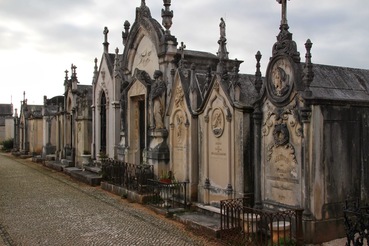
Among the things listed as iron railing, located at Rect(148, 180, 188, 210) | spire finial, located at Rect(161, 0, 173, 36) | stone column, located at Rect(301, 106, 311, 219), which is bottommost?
iron railing, located at Rect(148, 180, 188, 210)

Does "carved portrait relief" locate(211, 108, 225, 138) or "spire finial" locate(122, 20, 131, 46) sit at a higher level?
"spire finial" locate(122, 20, 131, 46)

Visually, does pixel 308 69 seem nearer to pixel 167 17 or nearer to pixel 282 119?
pixel 282 119

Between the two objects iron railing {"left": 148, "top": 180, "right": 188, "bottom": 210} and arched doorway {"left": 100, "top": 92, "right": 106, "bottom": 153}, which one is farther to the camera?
arched doorway {"left": 100, "top": 92, "right": 106, "bottom": 153}

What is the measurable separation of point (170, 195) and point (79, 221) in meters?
2.53

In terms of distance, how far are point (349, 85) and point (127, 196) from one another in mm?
7315

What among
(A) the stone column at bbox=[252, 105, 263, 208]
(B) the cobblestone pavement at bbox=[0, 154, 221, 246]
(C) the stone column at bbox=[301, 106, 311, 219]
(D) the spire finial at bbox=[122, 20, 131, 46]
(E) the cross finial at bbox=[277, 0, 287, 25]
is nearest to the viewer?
(C) the stone column at bbox=[301, 106, 311, 219]

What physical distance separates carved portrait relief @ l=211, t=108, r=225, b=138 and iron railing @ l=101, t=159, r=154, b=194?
338 cm

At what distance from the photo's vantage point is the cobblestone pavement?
26.6ft

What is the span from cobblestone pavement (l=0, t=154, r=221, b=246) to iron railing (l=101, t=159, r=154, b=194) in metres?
0.60

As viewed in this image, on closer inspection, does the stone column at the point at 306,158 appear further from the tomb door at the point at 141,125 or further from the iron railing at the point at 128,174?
the tomb door at the point at 141,125

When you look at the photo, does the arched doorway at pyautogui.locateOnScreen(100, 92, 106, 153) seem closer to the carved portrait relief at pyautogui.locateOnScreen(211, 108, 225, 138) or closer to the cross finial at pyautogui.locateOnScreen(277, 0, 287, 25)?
the carved portrait relief at pyautogui.locateOnScreen(211, 108, 225, 138)

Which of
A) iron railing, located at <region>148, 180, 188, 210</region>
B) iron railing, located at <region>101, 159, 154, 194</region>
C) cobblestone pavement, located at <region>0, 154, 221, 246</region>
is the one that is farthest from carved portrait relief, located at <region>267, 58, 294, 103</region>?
iron railing, located at <region>101, 159, 154, 194</region>

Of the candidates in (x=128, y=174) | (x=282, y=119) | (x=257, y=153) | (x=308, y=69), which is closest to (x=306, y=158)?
(x=282, y=119)

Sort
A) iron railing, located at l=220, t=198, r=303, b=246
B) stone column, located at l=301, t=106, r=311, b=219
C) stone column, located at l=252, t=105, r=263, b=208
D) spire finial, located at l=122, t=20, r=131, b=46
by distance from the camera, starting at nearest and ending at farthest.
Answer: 1. iron railing, located at l=220, t=198, r=303, b=246
2. stone column, located at l=301, t=106, r=311, b=219
3. stone column, located at l=252, t=105, r=263, b=208
4. spire finial, located at l=122, t=20, r=131, b=46
